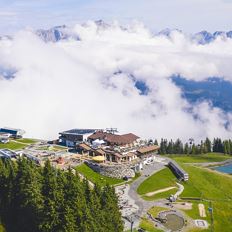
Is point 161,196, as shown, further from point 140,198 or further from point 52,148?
point 52,148

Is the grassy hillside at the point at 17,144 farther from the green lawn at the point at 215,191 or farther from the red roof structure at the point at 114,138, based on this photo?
the green lawn at the point at 215,191

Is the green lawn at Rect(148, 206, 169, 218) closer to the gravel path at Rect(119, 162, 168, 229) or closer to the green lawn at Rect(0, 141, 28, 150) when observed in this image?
the gravel path at Rect(119, 162, 168, 229)

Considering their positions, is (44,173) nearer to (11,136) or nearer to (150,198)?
(150,198)

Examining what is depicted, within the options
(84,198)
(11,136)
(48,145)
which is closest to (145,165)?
(48,145)

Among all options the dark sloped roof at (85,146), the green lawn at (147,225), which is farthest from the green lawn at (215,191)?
the dark sloped roof at (85,146)

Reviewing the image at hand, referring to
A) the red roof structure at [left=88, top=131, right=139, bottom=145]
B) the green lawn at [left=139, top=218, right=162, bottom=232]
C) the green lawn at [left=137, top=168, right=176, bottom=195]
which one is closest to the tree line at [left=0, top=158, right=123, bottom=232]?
the green lawn at [left=139, top=218, right=162, bottom=232]
